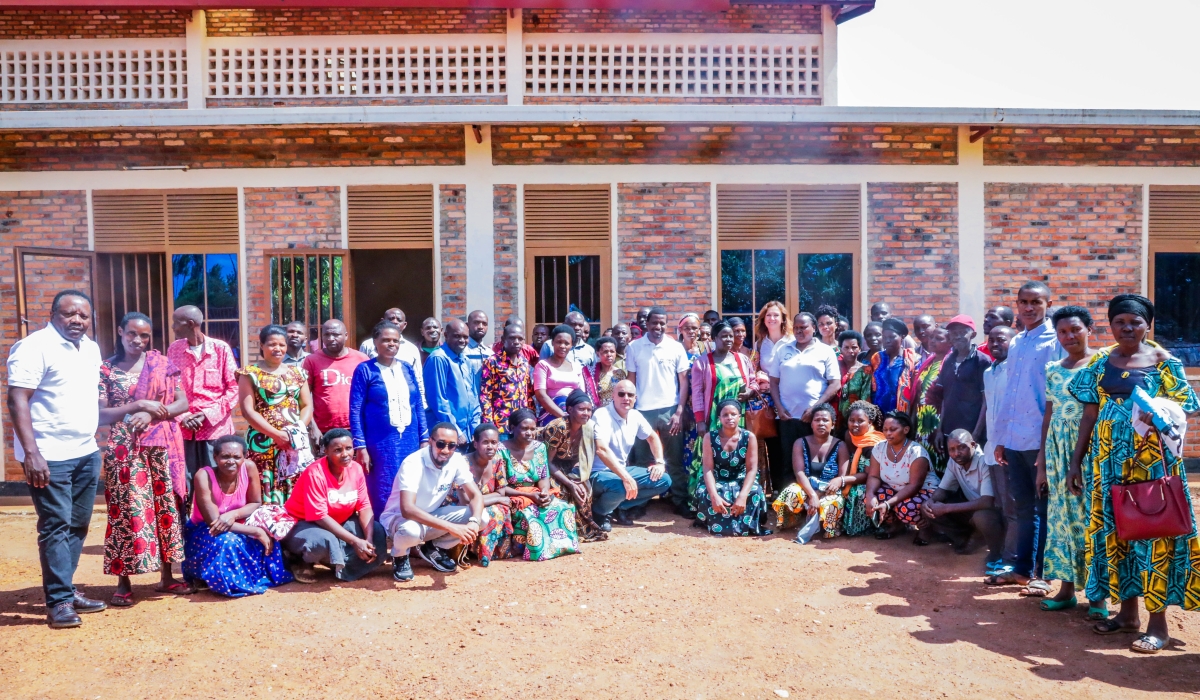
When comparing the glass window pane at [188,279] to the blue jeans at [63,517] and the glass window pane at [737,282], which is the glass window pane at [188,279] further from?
the glass window pane at [737,282]

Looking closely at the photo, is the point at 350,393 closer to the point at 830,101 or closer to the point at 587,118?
the point at 587,118

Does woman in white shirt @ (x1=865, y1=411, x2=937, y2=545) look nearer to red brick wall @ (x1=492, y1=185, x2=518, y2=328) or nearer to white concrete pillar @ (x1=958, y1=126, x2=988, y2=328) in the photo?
white concrete pillar @ (x1=958, y1=126, x2=988, y2=328)

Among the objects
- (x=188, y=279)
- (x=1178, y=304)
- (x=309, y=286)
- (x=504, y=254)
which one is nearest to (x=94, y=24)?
(x=188, y=279)

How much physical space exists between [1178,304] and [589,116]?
6.52 m

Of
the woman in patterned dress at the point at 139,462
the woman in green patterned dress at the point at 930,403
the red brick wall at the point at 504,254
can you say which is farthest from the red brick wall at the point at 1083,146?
the woman in patterned dress at the point at 139,462

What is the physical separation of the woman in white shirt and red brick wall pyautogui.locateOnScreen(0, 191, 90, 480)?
305 inches

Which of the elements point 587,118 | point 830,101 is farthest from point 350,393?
point 830,101

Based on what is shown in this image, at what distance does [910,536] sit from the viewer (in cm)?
589

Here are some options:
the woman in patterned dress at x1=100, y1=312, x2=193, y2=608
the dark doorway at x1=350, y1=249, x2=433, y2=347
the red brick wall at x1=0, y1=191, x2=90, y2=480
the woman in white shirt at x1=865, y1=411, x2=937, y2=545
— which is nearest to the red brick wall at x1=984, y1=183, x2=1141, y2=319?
the woman in white shirt at x1=865, y1=411, x2=937, y2=545

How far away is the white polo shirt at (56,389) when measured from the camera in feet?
13.4

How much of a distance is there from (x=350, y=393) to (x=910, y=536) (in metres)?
4.09

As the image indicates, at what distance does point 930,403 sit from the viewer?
5812mm

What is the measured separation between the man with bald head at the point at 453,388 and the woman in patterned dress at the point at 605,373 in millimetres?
1075

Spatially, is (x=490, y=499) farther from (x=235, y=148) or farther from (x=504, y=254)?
(x=235, y=148)
